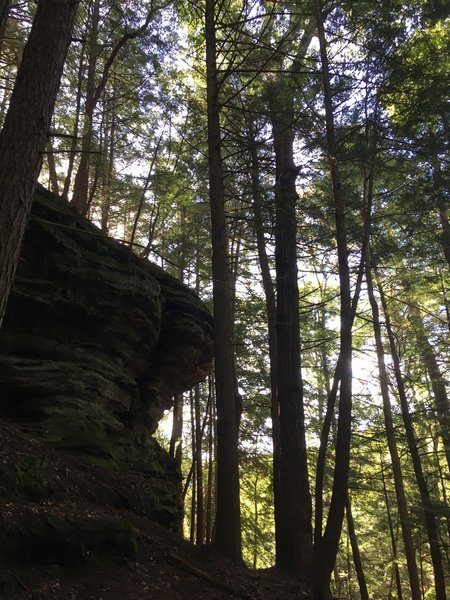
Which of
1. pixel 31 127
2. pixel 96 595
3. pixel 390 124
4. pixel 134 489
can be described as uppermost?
pixel 390 124

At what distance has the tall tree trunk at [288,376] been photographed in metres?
7.21

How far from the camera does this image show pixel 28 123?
4.30 meters

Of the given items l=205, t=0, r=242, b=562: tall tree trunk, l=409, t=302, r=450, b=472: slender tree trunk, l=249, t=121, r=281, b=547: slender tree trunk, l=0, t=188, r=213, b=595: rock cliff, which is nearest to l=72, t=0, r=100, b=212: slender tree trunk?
l=0, t=188, r=213, b=595: rock cliff

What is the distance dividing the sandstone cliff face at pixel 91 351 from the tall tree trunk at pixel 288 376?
6.28ft

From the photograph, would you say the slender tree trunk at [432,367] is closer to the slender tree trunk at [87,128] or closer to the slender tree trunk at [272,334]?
the slender tree trunk at [272,334]

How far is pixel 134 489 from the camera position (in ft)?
22.2

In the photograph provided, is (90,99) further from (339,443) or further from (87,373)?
(339,443)

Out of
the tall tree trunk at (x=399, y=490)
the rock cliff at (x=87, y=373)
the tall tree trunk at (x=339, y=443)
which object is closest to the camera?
the rock cliff at (x=87, y=373)

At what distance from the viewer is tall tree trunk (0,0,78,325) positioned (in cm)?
391

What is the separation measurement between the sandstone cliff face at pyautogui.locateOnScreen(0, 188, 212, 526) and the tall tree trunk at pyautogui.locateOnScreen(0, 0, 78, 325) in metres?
1.93

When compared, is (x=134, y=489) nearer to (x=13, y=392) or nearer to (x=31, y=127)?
(x=13, y=392)

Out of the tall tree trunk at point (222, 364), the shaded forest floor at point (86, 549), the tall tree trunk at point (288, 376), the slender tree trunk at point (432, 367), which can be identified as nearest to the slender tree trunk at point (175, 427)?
the tall tree trunk at point (288, 376)

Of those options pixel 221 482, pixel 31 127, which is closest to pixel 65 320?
pixel 221 482

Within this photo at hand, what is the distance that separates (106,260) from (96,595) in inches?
248
